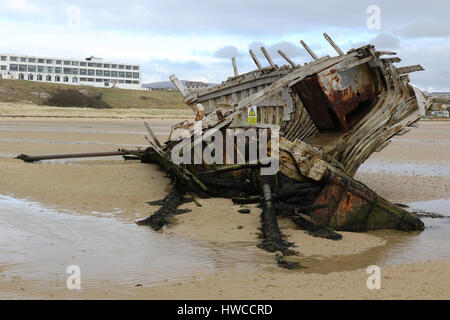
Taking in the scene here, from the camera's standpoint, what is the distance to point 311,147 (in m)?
8.30

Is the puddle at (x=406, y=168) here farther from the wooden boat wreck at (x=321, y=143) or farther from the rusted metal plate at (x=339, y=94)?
the rusted metal plate at (x=339, y=94)

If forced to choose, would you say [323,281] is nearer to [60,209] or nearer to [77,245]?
[77,245]

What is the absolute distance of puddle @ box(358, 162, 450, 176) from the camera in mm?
15734

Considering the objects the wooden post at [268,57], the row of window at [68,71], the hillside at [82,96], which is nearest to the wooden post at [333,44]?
the wooden post at [268,57]

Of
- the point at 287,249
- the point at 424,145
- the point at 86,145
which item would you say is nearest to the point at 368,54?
the point at 287,249

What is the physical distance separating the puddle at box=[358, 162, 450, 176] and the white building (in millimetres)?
96099

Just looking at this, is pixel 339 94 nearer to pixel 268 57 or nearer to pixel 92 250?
pixel 268 57

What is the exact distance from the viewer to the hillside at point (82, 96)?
69688 millimetres

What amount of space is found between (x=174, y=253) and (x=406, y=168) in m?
11.9

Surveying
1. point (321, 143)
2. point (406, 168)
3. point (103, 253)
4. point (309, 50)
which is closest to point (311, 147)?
point (321, 143)

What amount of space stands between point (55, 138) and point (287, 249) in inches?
804

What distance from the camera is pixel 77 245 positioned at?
6996 mm

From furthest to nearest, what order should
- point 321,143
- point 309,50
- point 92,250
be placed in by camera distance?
point 309,50 < point 321,143 < point 92,250

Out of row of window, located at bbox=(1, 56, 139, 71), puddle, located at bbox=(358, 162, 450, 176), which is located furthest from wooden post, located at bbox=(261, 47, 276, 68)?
row of window, located at bbox=(1, 56, 139, 71)
